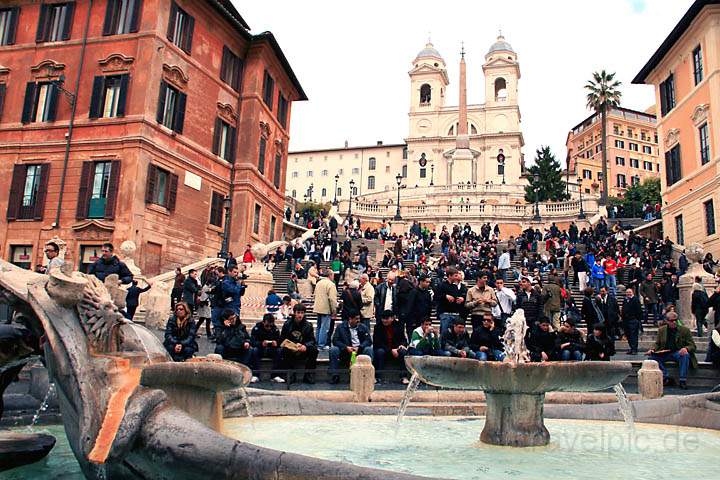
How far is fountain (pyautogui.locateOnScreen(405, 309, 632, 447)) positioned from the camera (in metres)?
5.40

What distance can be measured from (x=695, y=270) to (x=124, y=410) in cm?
1849

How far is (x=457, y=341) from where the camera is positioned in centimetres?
1070

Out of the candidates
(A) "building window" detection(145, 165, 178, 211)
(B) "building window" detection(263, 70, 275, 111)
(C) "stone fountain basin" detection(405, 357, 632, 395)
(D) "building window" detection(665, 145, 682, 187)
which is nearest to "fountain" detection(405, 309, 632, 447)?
(C) "stone fountain basin" detection(405, 357, 632, 395)

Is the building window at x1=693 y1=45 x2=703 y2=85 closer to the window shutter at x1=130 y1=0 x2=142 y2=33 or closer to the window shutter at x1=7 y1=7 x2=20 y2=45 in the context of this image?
the window shutter at x1=130 y1=0 x2=142 y2=33

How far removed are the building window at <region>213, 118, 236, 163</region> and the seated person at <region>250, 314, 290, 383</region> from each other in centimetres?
2074

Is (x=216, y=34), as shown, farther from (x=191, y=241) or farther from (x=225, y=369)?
(x=225, y=369)

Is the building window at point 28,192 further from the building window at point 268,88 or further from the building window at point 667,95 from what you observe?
the building window at point 667,95

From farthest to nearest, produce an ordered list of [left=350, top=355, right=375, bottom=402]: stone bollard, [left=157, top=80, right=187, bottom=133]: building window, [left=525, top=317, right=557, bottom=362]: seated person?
1. [left=157, top=80, right=187, bottom=133]: building window
2. [left=525, top=317, right=557, bottom=362]: seated person
3. [left=350, top=355, right=375, bottom=402]: stone bollard

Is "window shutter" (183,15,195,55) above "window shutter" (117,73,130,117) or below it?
above

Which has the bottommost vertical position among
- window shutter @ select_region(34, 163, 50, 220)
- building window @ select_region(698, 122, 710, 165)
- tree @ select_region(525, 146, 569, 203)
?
window shutter @ select_region(34, 163, 50, 220)

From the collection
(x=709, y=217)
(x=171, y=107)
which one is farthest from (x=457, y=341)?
(x=709, y=217)

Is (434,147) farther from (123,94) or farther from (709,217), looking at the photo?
(123,94)

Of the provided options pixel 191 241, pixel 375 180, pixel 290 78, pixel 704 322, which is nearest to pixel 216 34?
pixel 290 78

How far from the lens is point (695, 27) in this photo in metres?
Result: 27.8
